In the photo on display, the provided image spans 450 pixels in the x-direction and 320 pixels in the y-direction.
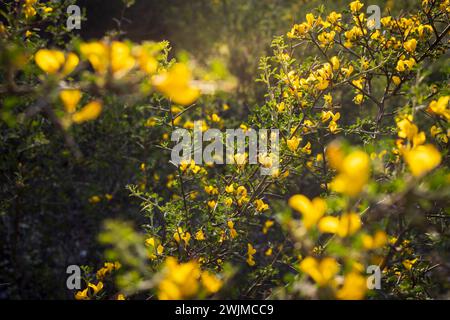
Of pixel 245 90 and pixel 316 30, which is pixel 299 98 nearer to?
pixel 316 30

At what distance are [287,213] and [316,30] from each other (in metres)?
1.69

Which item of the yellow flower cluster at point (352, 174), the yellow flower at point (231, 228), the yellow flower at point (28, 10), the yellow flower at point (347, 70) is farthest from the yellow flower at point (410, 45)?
the yellow flower at point (28, 10)

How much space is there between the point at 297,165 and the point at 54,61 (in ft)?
6.60

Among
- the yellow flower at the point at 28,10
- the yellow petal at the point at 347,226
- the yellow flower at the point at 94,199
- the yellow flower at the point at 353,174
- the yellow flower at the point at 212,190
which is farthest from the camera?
the yellow flower at the point at 94,199

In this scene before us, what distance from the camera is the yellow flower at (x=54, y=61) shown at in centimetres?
102

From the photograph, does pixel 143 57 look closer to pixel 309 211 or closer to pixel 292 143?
pixel 309 211

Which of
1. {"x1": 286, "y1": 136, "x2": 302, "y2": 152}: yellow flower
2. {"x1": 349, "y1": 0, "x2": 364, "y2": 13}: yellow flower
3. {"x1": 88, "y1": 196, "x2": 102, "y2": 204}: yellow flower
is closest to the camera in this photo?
{"x1": 286, "y1": 136, "x2": 302, "y2": 152}: yellow flower

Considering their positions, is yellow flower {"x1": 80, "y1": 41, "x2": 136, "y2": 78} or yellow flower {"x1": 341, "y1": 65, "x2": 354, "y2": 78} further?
yellow flower {"x1": 341, "y1": 65, "x2": 354, "y2": 78}

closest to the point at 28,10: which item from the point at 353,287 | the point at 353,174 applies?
the point at 353,174

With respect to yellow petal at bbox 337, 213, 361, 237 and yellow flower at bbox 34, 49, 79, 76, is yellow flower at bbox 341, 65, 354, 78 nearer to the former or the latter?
yellow petal at bbox 337, 213, 361, 237

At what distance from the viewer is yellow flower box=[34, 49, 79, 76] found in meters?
1.02

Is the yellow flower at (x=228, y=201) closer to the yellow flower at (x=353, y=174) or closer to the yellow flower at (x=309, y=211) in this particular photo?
the yellow flower at (x=309, y=211)

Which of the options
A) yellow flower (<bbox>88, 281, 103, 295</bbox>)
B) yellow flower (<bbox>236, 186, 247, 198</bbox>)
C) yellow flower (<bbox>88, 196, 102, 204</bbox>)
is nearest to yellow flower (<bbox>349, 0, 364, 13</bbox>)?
yellow flower (<bbox>236, 186, 247, 198</bbox>)

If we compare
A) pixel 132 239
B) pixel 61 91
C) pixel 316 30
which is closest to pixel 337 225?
pixel 132 239
